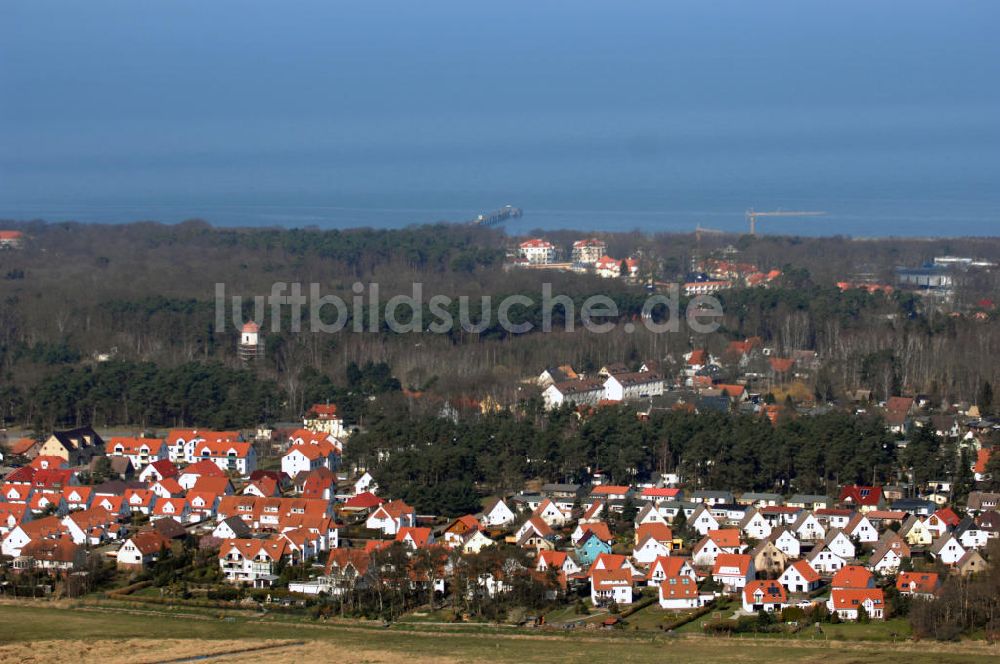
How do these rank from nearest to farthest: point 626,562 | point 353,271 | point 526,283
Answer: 1. point 626,562
2. point 526,283
3. point 353,271

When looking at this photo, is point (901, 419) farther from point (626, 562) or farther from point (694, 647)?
point (694, 647)

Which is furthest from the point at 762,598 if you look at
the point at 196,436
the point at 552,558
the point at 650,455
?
the point at 196,436

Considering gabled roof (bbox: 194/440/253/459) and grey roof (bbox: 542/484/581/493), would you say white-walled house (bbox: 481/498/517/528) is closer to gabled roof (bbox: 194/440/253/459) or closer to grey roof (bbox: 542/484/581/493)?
grey roof (bbox: 542/484/581/493)

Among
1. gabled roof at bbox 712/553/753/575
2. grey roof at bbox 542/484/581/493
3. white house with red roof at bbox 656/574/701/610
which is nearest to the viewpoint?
white house with red roof at bbox 656/574/701/610

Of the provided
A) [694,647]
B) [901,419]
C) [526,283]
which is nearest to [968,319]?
[901,419]

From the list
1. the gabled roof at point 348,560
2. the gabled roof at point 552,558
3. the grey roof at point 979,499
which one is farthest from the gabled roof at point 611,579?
the grey roof at point 979,499

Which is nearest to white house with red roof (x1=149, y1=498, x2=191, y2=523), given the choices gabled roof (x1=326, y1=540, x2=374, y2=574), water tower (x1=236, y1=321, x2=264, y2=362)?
gabled roof (x1=326, y1=540, x2=374, y2=574)
